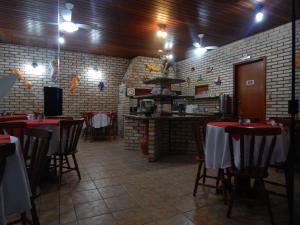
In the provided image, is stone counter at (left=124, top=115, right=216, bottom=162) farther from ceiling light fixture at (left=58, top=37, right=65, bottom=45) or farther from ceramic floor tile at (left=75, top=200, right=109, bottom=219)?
ceiling light fixture at (left=58, top=37, right=65, bottom=45)

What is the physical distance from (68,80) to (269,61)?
553 centimetres

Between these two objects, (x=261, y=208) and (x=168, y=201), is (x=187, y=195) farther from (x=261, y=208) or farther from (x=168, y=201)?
(x=261, y=208)

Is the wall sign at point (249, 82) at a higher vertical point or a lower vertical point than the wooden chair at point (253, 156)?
higher

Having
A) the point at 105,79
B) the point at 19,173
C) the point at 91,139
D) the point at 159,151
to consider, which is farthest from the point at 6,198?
the point at 105,79

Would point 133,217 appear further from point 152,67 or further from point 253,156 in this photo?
point 152,67

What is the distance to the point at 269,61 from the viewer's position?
4574mm

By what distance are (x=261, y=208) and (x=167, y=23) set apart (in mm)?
3589

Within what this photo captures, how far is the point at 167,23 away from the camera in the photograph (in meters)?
4.32

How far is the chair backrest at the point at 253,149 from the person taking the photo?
5.98 feet

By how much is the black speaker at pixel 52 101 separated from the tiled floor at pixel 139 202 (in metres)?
2.17

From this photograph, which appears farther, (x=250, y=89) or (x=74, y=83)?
(x=74, y=83)

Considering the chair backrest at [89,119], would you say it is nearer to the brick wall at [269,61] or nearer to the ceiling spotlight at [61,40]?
the ceiling spotlight at [61,40]

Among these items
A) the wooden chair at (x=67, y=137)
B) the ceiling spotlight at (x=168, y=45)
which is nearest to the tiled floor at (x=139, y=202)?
the wooden chair at (x=67, y=137)
